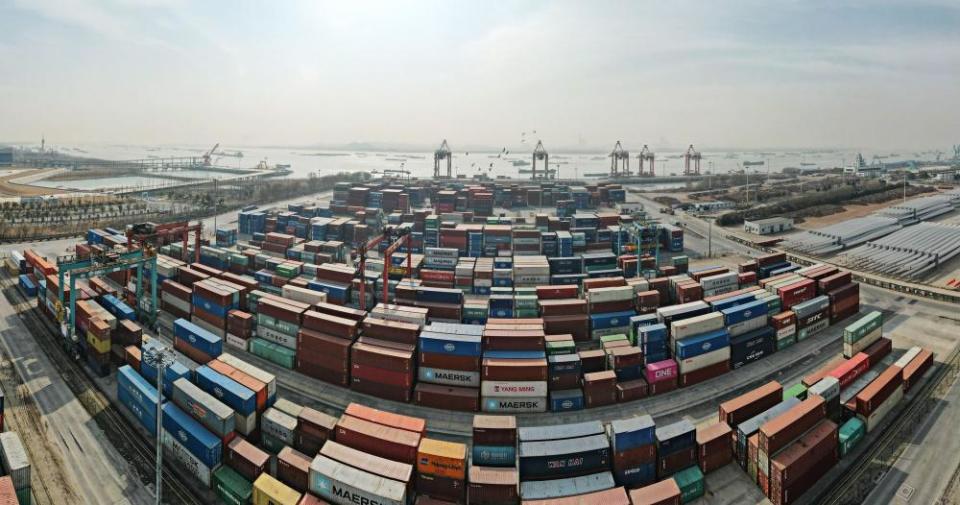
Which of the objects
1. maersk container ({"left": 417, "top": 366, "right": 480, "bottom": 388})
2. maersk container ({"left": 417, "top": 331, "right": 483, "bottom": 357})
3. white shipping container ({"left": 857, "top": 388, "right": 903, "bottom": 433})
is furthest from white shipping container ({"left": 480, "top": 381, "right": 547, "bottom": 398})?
white shipping container ({"left": 857, "top": 388, "right": 903, "bottom": 433})

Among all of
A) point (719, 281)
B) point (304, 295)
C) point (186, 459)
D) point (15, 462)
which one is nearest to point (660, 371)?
point (719, 281)

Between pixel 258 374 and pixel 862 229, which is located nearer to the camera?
pixel 258 374

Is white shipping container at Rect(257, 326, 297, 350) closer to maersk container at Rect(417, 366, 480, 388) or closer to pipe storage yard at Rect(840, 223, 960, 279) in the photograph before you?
maersk container at Rect(417, 366, 480, 388)

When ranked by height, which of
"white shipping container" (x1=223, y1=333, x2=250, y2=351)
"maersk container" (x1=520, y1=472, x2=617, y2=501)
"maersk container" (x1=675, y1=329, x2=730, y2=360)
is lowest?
"maersk container" (x1=520, y1=472, x2=617, y2=501)

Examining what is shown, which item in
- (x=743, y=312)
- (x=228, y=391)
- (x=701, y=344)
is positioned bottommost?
(x=228, y=391)

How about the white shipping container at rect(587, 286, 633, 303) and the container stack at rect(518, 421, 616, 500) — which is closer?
the container stack at rect(518, 421, 616, 500)

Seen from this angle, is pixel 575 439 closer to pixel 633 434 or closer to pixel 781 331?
pixel 633 434

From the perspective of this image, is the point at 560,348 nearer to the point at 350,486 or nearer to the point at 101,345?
the point at 350,486
